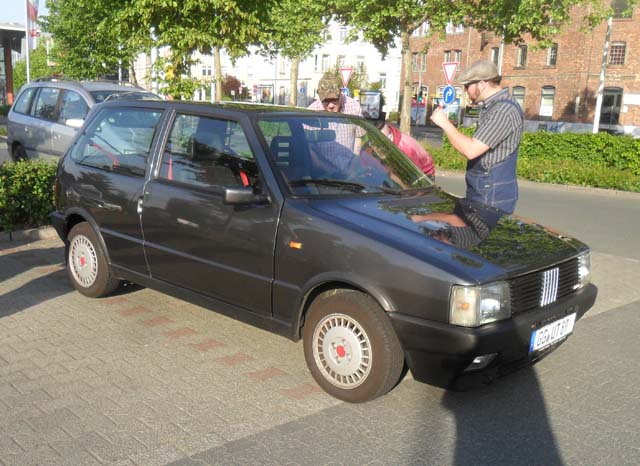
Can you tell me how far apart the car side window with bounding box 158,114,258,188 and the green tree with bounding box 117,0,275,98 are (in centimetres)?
546

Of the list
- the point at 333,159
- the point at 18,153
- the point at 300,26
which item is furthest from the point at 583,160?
the point at 300,26

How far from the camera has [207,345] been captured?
511 cm

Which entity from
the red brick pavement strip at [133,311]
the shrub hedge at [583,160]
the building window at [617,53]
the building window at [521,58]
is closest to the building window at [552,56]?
the building window at [521,58]

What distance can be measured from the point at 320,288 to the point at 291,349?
984mm

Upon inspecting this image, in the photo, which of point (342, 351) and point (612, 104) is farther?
point (612, 104)

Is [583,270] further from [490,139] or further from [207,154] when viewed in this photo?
[207,154]

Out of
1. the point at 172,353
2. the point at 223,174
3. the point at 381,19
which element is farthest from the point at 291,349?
the point at 381,19

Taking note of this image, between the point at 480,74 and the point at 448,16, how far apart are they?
750 inches

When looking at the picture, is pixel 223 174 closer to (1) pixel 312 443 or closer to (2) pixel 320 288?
(2) pixel 320 288

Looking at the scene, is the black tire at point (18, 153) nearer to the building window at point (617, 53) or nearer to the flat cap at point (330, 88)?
the flat cap at point (330, 88)

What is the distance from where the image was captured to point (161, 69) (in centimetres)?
1150

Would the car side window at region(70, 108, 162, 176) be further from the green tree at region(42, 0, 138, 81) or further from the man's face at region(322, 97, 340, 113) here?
the green tree at region(42, 0, 138, 81)

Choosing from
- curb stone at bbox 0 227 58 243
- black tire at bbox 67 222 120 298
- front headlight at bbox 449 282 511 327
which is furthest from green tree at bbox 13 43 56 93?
front headlight at bbox 449 282 511 327

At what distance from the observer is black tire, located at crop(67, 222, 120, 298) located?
19.4 ft
